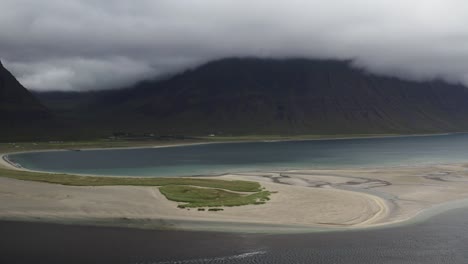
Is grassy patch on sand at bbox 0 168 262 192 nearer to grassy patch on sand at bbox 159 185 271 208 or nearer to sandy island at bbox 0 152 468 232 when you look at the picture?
sandy island at bbox 0 152 468 232

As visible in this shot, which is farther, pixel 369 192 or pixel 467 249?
pixel 369 192

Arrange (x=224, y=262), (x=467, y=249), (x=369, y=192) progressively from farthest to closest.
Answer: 1. (x=369, y=192)
2. (x=467, y=249)
3. (x=224, y=262)

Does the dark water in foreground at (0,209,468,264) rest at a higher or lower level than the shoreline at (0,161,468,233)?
lower

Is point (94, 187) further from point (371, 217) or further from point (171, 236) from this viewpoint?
point (371, 217)

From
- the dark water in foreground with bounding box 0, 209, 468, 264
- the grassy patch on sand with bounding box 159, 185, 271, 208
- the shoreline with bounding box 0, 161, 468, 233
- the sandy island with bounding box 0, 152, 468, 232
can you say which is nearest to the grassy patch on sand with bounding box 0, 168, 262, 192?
the sandy island with bounding box 0, 152, 468, 232

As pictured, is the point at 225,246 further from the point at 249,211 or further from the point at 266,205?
the point at 266,205

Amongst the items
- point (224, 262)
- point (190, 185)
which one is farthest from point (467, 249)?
point (190, 185)

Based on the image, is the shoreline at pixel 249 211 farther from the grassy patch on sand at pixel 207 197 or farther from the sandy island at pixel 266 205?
the grassy patch on sand at pixel 207 197

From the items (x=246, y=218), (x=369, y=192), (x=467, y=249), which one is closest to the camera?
(x=467, y=249)

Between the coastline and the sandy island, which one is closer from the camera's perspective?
the coastline
